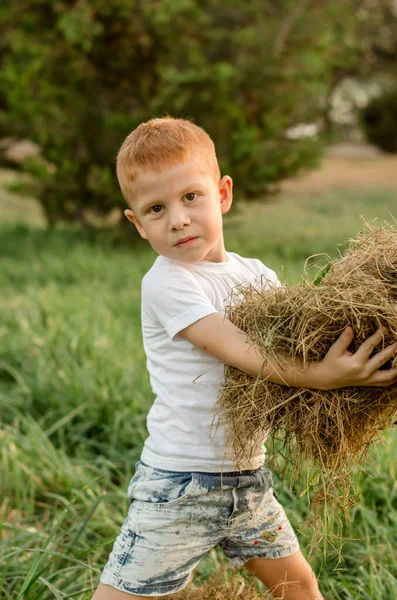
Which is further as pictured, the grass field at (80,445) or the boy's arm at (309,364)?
the grass field at (80,445)

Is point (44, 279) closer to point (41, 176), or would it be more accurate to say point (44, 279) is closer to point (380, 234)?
point (41, 176)

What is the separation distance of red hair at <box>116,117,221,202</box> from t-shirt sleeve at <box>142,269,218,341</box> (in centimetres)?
26

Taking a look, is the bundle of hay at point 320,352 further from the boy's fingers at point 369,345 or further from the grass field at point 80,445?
the grass field at point 80,445

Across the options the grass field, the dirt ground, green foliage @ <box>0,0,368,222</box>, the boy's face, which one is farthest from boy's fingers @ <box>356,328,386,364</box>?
the dirt ground

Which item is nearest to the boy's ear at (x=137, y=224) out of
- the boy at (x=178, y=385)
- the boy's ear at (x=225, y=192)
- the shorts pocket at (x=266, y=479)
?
the boy at (x=178, y=385)

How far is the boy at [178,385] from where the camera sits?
190 centimetres

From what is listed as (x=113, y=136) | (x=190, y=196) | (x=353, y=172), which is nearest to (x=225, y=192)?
(x=190, y=196)

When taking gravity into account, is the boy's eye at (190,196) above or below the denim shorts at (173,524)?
above

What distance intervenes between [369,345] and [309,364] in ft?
0.48

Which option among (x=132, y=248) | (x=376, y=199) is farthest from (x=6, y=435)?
(x=376, y=199)

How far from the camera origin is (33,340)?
4.38 m

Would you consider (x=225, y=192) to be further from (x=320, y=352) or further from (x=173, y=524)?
(x=173, y=524)

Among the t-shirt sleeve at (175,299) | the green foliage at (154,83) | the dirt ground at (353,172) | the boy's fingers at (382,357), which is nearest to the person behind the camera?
the boy's fingers at (382,357)

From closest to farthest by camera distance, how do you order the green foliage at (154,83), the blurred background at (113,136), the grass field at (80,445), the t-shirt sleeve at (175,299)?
the t-shirt sleeve at (175,299) → the grass field at (80,445) → the blurred background at (113,136) → the green foliage at (154,83)
